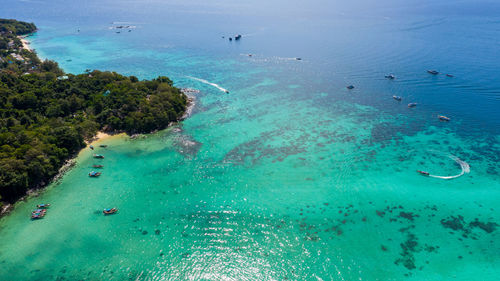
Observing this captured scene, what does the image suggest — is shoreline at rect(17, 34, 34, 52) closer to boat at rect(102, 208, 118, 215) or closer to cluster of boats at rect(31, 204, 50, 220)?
cluster of boats at rect(31, 204, 50, 220)

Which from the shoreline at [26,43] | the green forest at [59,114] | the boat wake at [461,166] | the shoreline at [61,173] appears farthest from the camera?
the shoreline at [26,43]

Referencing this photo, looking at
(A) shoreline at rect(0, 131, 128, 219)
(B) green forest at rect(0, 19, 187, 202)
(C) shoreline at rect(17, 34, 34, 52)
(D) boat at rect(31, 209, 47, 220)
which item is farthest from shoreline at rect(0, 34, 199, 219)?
(C) shoreline at rect(17, 34, 34, 52)

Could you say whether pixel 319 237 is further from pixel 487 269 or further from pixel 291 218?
pixel 487 269

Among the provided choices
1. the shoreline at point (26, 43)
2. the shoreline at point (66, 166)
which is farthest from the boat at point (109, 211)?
the shoreline at point (26, 43)

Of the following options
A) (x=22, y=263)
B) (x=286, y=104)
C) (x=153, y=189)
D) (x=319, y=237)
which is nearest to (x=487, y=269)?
(x=319, y=237)

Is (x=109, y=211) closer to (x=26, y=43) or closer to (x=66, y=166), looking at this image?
(x=66, y=166)

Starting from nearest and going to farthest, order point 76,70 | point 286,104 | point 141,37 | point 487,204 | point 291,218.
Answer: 1. point 291,218
2. point 487,204
3. point 286,104
4. point 76,70
5. point 141,37

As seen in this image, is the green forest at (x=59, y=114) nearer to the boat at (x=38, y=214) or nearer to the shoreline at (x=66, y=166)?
the shoreline at (x=66, y=166)
